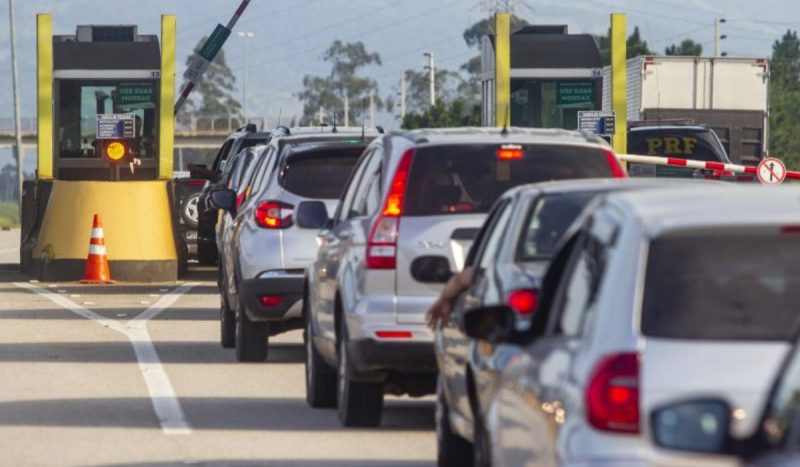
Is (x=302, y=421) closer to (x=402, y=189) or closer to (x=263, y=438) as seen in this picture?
(x=263, y=438)

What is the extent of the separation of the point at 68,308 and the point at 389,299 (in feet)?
40.5

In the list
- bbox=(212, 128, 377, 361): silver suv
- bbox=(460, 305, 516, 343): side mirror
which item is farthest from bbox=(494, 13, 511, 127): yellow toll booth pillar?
bbox=(460, 305, 516, 343): side mirror

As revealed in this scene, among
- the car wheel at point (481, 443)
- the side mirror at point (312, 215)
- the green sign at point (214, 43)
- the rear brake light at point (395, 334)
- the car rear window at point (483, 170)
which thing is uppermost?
the green sign at point (214, 43)

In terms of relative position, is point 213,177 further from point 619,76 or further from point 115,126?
point 619,76

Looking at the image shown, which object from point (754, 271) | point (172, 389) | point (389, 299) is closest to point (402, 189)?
point (389, 299)

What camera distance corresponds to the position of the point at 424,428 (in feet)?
40.9

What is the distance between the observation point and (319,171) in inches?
637

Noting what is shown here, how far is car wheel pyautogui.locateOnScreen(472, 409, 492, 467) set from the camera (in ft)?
26.9

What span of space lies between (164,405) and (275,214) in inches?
106

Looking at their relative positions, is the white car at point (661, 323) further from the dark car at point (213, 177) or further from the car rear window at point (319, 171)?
the dark car at point (213, 177)

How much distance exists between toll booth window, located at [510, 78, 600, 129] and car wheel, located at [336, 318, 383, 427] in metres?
17.5

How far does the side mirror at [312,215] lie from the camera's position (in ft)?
46.3

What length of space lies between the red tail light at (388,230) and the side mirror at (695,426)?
591 cm

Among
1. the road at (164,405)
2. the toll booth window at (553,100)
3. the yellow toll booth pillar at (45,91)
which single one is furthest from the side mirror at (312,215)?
the yellow toll booth pillar at (45,91)
